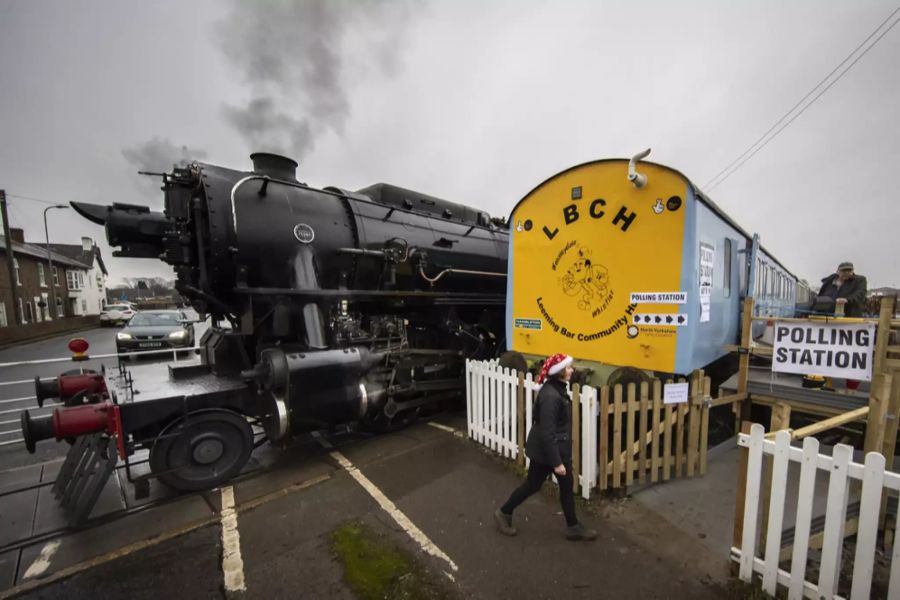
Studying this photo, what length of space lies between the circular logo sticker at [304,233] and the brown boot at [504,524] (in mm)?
3835

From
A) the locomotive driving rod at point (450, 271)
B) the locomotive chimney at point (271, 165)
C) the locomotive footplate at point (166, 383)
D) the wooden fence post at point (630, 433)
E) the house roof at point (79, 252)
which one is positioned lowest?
the wooden fence post at point (630, 433)

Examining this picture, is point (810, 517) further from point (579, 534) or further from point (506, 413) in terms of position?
point (506, 413)

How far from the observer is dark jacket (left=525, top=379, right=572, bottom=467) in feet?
9.84

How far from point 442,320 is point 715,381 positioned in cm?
448

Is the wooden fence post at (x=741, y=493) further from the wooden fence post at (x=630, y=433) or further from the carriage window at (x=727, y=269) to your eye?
the carriage window at (x=727, y=269)

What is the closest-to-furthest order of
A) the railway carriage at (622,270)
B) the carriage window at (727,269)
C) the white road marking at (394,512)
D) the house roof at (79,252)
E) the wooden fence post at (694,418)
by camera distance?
the white road marking at (394,512) → the railway carriage at (622,270) → the wooden fence post at (694,418) → the carriage window at (727,269) → the house roof at (79,252)

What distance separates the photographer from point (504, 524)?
3203mm

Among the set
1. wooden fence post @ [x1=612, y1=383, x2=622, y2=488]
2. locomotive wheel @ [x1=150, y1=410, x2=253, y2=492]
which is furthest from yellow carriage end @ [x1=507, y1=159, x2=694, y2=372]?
locomotive wheel @ [x1=150, y1=410, x2=253, y2=492]

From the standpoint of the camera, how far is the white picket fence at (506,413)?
12.0ft

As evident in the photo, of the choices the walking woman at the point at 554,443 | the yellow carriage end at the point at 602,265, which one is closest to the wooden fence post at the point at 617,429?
the yellow carriage end at the point at 602,265

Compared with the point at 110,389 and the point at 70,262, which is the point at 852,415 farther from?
the point at 70,262

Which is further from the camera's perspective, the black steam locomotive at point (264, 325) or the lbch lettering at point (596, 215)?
the lbch lettering at point (596, 215)

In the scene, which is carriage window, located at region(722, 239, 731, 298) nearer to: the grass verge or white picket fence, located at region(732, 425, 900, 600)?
white picket fence, located at region(732, 425, 900, 600)

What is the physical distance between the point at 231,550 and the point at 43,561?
1.46 metres
